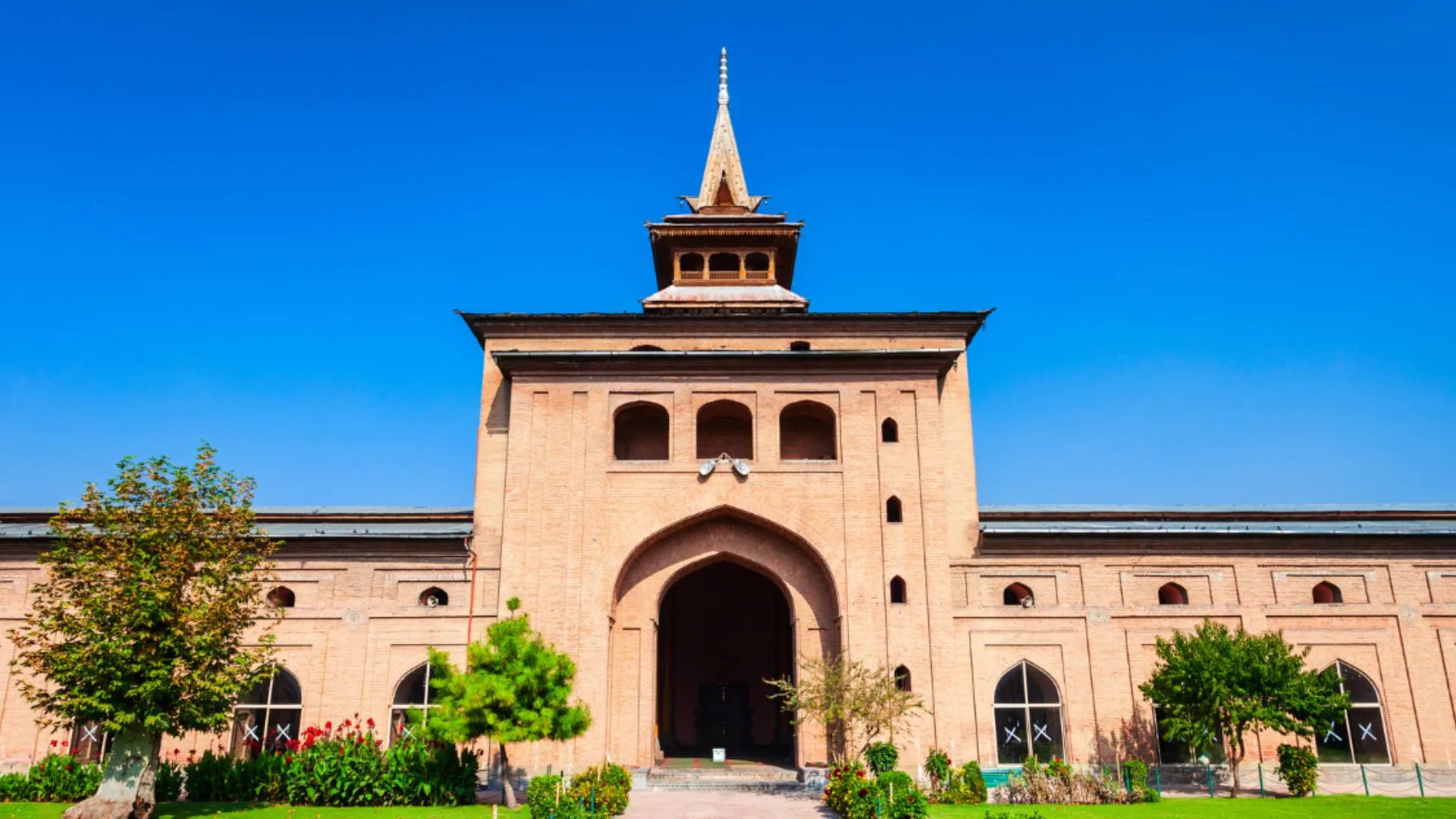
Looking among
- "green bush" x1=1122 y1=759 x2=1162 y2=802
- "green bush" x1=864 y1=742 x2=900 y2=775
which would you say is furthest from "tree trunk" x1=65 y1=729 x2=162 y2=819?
"green bush" x1=1122 y1=759 x2=1162 y2=802

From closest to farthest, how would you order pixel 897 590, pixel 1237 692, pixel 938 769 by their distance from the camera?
pixel 1237 692
pixel 938 769
pixel 897 590

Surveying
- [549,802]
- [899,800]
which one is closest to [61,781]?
[549,802]

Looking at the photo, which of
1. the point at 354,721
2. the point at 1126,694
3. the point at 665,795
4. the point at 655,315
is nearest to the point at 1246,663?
the point at 1126,694

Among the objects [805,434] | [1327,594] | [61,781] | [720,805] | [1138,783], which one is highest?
[805,434]

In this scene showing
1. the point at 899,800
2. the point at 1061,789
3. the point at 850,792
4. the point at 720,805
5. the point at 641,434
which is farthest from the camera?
the point at 641,434

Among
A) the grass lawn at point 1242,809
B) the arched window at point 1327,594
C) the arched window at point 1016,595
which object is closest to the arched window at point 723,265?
the arched window at point 1016,595

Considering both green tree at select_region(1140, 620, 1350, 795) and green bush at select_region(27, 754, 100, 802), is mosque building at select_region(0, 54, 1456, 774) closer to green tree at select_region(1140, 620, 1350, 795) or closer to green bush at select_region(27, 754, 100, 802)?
green tree at select_region(1140, 620, 1350, 795)

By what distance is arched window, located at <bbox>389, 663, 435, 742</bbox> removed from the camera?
2564 centimetres

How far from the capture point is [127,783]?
18.5m

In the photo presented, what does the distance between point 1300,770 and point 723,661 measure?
18.2 m

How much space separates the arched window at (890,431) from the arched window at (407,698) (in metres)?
13.7

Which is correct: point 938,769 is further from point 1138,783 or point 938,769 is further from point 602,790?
point 602,790

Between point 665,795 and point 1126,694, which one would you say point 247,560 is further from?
point 1126,694

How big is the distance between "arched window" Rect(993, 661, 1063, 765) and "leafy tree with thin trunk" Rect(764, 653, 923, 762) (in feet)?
8.66
